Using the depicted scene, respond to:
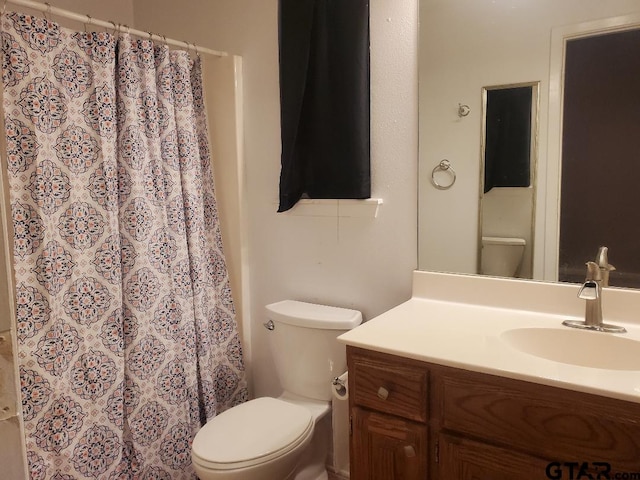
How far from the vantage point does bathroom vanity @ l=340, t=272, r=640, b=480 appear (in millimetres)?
1001

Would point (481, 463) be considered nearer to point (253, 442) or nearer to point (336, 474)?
point (253, 442)

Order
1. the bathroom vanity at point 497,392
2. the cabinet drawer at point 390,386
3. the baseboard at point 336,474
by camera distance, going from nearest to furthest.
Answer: the bathroom vanity at point 497,392, the cabinet drawer at point 390,386, the baseboard at point 336,474

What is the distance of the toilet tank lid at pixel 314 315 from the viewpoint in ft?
5.77

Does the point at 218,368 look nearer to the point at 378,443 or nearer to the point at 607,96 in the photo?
the point at 378,443

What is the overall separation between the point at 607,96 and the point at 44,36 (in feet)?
5.85

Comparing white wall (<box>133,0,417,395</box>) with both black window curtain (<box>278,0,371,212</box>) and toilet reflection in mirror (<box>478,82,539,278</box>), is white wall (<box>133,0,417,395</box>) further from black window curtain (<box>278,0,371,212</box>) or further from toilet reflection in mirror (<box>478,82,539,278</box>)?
toilet reflection in mirror (<box>478,82,539,278</box>)

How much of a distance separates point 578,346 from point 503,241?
40 centimetres

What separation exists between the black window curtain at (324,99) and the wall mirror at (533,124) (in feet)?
0.76

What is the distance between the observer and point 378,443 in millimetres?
1300

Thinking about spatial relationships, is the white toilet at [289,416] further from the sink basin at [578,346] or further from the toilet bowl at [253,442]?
the sink basin at [578,346]

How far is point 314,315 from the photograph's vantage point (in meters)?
1.82

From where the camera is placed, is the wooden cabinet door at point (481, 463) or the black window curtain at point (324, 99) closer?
the wooden cabinet door at point (481, 463)

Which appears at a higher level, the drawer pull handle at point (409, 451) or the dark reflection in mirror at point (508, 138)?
the dark reflection in mirror at point (508, 138)

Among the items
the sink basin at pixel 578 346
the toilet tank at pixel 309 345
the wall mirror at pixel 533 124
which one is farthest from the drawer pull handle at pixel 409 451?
the wall mirror at pixel 533 124
